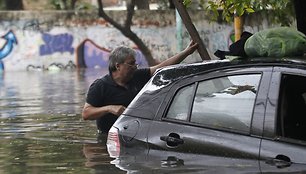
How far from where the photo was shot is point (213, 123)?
5516 millimetres

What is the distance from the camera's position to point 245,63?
5.48 metres

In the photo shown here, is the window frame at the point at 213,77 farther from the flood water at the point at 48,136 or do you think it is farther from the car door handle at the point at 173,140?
the flood water at the point at 48,136

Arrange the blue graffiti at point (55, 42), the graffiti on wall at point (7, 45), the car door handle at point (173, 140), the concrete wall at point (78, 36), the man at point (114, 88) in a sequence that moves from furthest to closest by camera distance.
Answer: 1. the blue graffiti at point (55, 42)
2. the graffiti on wall at point (7, 45)
3. the concrete wall at point (78, 36)
4. the man at point (114, 88)
5. the car door handle at point (173, 140)

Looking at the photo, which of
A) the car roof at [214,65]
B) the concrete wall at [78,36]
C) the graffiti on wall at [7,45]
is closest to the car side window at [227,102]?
the car roof at [214,65]

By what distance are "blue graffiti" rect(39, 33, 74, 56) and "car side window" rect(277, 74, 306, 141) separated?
28.2m

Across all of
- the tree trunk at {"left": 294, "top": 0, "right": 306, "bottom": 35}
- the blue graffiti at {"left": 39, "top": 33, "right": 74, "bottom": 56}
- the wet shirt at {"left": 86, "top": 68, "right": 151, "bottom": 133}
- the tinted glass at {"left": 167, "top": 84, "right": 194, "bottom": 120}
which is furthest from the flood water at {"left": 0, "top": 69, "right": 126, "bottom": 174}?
the blue graffiti at {"left": 39, "top": 33, "right": 74, "bottom": 56}

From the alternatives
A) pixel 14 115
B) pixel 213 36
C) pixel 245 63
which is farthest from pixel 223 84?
pixel 213 36

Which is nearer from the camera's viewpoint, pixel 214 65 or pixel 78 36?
pixel 214 65

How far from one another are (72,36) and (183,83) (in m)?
27.7

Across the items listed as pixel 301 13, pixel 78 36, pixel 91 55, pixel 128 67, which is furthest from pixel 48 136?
pixel 78 36

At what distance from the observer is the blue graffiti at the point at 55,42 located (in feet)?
108

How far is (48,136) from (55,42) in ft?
76.9

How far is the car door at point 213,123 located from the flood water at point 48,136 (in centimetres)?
79

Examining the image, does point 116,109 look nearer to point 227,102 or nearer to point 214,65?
point 214,65
